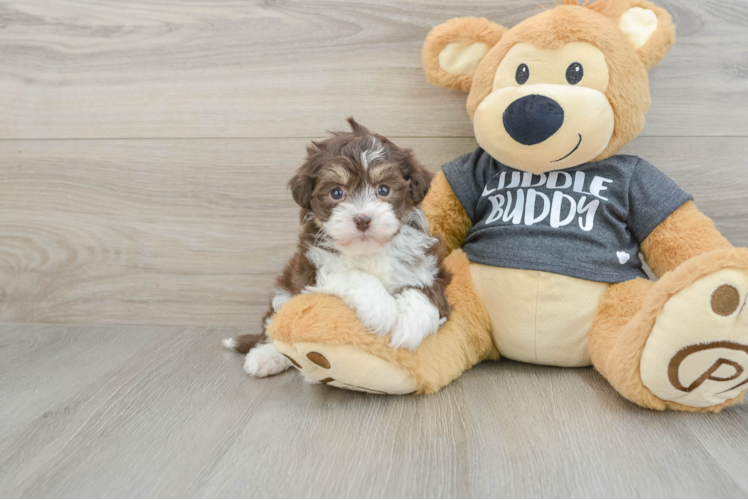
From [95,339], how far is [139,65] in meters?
0.90

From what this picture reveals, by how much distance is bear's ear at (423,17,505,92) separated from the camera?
1.28 m

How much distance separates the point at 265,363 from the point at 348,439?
42 centimetres

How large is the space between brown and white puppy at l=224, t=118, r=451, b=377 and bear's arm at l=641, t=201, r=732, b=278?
513mm

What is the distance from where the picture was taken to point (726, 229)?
1486mm

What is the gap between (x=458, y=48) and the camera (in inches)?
51.6

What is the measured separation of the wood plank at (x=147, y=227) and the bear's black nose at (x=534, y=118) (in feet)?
1.28

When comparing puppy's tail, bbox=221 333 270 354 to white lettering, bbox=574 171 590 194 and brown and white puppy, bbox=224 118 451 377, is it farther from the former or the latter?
white lettering, bbox=574 171 590 194

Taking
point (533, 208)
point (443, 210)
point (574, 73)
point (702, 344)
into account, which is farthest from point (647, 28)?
point (702, 344)

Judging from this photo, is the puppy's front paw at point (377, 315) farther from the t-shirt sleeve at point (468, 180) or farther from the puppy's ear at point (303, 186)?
the t-shirt sleeve at point (468, 180)

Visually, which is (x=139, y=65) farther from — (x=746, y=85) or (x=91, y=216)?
(x=746, y=85)

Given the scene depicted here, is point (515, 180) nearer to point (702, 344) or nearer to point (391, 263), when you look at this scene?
point (391, 263)

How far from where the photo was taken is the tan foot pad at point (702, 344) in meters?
0.92

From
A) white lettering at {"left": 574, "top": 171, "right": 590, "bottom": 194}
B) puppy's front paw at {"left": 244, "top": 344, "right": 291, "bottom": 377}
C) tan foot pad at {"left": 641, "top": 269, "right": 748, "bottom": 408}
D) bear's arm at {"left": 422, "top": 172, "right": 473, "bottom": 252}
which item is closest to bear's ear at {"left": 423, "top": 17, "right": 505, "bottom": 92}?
bear's arm at {"left": 422, "top": 172, "right": 473, "bottom": 252}

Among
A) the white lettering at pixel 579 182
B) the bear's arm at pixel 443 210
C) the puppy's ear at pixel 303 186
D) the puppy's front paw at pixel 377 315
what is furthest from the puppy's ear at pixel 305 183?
the white lettering at pixel 579 182
